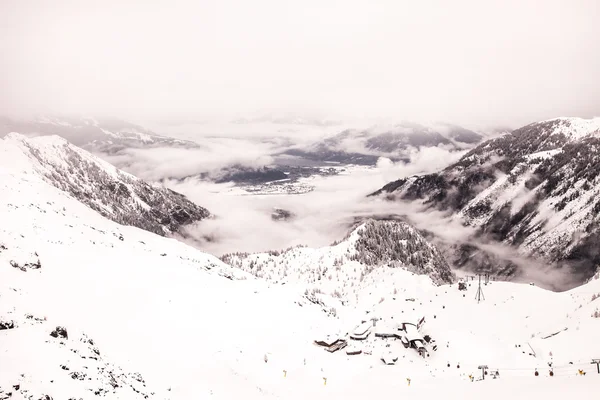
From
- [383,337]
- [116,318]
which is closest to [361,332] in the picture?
[383,337]

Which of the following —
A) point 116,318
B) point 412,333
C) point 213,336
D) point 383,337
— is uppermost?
point 116,318

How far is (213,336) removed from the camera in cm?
3778

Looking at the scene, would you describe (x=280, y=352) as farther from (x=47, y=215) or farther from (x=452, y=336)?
(x=47, y=215)

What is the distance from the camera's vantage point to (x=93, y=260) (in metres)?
47.4

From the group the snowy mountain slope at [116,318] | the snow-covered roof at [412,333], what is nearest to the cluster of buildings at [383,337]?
the snow-covered roof at [412,333]

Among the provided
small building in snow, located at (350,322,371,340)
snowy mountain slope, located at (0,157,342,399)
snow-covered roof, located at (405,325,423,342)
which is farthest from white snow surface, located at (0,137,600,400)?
snow-covered roof, located at (405,325,423,342)

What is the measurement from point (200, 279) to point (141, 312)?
1954cm

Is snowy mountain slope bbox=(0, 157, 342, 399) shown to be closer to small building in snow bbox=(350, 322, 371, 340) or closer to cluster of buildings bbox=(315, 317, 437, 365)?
cluster of buildings bbox=(315, 317, 437, 365)

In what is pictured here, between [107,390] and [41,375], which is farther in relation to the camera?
[107,390]

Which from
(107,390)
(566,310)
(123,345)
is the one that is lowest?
(566,310)

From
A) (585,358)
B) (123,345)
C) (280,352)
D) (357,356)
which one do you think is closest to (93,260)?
(123,345)

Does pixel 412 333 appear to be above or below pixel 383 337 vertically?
above

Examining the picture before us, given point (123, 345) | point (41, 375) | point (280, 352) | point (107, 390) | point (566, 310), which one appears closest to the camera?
point (41, 375)

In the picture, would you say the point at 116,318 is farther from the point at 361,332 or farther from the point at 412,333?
the point at 412,333
